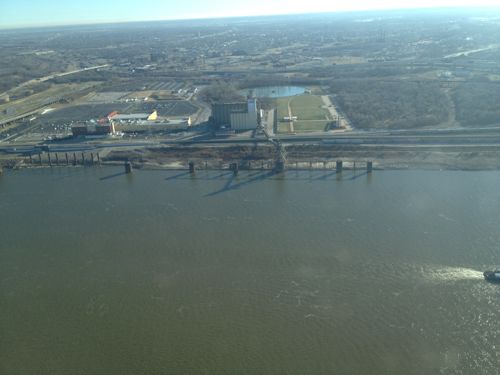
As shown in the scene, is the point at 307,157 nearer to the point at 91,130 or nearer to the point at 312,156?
the point at 312,156

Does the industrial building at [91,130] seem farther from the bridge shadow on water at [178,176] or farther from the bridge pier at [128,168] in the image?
the bridge shadow on water at [178,176]

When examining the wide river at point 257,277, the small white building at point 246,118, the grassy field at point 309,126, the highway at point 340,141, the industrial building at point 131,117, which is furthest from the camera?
the industrial building at point 131,117

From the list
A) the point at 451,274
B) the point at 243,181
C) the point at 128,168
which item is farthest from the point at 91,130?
the point at 451,274

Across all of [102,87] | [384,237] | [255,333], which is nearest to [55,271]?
[255,333]

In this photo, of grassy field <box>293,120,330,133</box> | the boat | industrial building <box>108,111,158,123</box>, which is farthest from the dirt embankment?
the boat

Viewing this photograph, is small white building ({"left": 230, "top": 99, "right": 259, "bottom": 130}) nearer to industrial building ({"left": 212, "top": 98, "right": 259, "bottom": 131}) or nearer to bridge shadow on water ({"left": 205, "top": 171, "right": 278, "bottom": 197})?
industrial building ({"left": 212, "top": 98, "right": 259, "bottom": 131})

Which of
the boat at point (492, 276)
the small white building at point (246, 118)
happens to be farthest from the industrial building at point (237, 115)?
the boat at point (492, 276)
